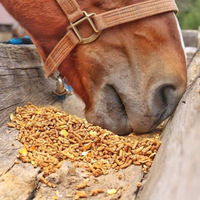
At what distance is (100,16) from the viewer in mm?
1179

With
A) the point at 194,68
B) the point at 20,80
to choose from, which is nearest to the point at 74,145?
the point at 20,80

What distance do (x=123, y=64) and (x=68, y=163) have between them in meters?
0.42

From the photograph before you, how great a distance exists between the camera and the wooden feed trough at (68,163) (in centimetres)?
43

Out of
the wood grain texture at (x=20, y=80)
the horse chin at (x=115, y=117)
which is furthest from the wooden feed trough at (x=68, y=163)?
the horse chin at (x=115, y=117)

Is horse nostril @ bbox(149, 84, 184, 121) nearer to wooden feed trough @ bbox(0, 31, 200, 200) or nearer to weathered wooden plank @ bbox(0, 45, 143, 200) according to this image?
wooden feed trough @ bbox(0, 31, 200, 200)

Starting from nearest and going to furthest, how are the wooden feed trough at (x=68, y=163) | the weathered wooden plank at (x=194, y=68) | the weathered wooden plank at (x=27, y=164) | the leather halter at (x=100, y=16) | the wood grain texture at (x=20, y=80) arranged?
the wooden feed trough at (x=68, y=163)
the weathered wooden plank at (x=27, y=164)
the leather halter at (x=100, y=16)
the wood grain texture at (x=20, y=80)
the weathered wooden plank at (x=194, y=68)

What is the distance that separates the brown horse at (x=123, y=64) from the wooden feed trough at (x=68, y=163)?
9 cm

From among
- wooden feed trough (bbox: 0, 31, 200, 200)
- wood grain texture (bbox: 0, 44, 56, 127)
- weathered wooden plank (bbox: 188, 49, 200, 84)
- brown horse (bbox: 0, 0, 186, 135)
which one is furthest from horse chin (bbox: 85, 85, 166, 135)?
weathered wooden plank (bbox: 188, 49, 200, 84)

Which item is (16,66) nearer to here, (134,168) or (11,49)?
(11,49)

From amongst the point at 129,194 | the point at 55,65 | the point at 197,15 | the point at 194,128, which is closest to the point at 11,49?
the point at 55,65

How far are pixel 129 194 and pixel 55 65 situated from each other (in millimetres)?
704

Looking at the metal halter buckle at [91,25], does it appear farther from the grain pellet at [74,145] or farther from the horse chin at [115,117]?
the grain pellet at [74,145]

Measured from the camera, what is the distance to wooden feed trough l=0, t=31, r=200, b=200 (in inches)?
17.1

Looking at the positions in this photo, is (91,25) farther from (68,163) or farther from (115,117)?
(68,163)
